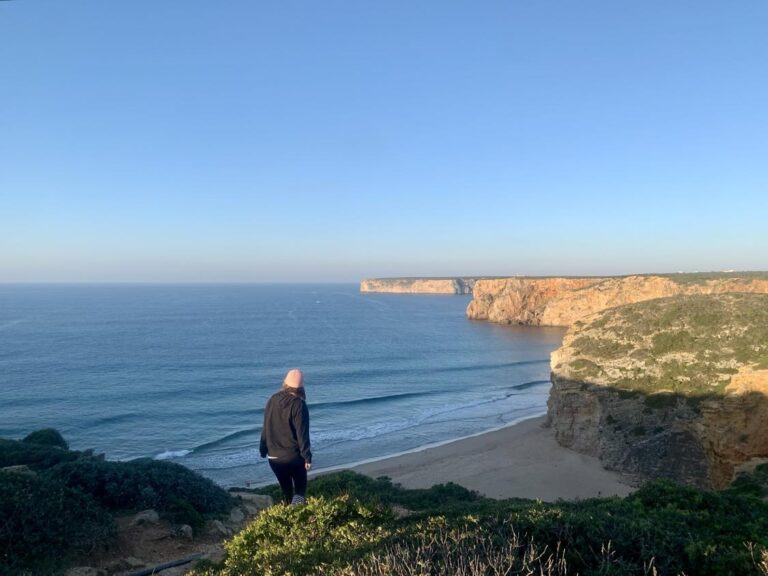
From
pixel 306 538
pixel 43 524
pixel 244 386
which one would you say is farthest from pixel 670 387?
pixel 244 386

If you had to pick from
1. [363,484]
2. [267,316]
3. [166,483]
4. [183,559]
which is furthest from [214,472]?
[267,316]

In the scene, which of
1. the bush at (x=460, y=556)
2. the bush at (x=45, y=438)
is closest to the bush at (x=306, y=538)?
the bush at (x=460, y=556)

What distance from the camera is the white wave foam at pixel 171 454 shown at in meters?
24.3

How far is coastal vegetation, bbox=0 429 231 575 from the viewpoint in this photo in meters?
6.93

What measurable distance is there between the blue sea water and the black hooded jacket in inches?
598

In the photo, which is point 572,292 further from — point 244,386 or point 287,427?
point 287,427

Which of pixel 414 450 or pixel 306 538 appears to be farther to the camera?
pixel 414 450

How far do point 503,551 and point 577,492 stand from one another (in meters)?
16.9

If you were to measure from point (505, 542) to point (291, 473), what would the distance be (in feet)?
13.0

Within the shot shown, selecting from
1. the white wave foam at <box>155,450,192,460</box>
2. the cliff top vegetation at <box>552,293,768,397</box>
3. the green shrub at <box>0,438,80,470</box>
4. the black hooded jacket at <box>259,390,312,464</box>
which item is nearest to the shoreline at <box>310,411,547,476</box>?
the cliff top vegetation at <box>552,293,768,397</box>

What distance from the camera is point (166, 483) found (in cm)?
998

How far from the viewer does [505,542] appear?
4566mm

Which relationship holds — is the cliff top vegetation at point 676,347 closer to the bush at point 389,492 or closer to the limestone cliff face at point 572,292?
the bush at point 389,492

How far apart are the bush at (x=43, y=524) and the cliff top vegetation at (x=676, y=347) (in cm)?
1959
